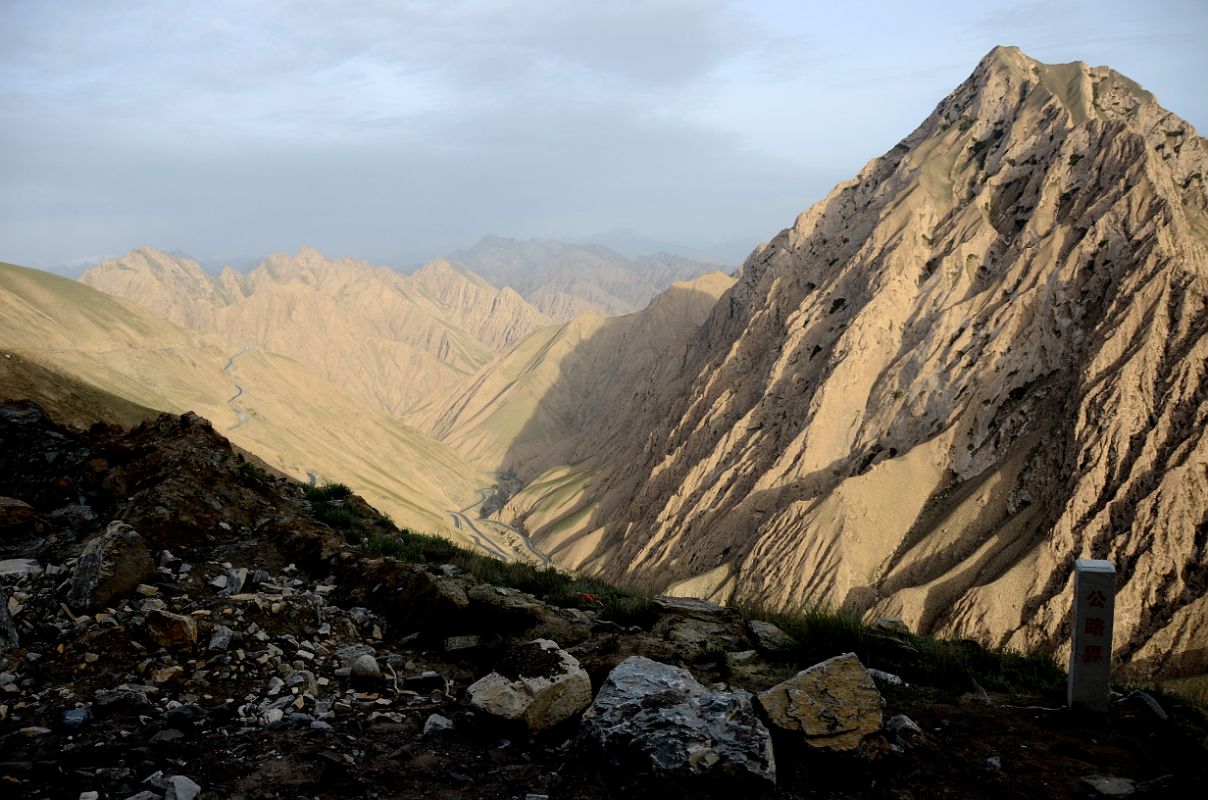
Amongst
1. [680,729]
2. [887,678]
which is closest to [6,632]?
[680,729]

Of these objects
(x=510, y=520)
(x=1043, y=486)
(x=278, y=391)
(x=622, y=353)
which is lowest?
(x=510, y=520)

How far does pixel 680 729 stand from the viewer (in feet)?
19.9

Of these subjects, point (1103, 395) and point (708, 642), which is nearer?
point (708, 642)

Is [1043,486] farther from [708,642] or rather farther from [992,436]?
[708,642]

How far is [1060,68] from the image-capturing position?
69.4 m

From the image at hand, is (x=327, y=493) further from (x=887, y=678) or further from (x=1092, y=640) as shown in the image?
(x=1092, y=640)

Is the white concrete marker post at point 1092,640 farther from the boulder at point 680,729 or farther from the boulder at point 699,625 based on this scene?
the boulder at point 680,729

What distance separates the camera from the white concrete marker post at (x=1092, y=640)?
7.53 meters

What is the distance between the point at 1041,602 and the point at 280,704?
41087 millimetres

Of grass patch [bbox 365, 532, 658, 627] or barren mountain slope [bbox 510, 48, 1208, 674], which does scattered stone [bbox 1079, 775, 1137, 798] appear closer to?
grass patch [bbox 365, 532, 658, 627]

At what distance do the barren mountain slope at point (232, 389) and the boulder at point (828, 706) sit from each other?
1960 inches

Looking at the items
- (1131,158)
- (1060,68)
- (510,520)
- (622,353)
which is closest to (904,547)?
(1131,158)

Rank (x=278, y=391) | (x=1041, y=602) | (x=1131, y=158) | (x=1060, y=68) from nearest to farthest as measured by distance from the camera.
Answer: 1. (x=1041, y=602)
2. (x=1131, y=158)
3. (x=1060, y=68)
4. (x=278, y=391)

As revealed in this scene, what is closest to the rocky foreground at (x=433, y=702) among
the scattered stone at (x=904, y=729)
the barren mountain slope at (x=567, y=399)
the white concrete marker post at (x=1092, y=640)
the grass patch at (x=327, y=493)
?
the scattered stone at (x=904, y=729)
